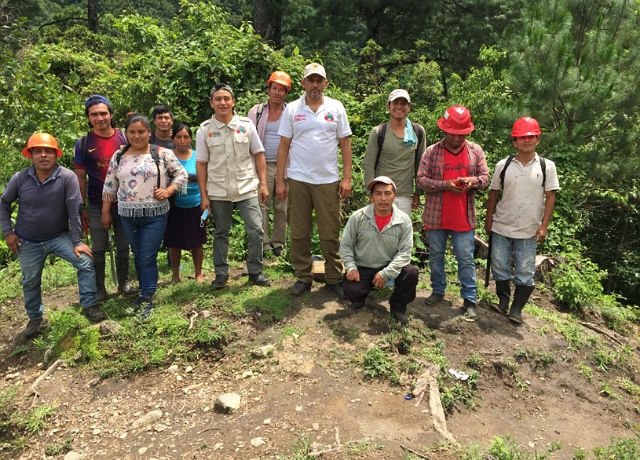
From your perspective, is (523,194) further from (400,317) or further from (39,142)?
(39,142)

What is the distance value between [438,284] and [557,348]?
121cm

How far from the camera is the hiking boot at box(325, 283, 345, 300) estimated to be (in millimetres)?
4750

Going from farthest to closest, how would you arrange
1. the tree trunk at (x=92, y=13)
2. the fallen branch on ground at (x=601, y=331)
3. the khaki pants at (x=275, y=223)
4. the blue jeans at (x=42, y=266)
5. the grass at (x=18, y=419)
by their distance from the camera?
the tree trunk at (x=92, y=13) < the khaki pants at (x=275, y=223) < the fallen branch on ground at (x=601, y=331) < the blue jeans at (x=42, y=266) < the grass at (x=18, y=419)

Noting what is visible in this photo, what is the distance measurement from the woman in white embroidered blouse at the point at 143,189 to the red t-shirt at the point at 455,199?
243 centimetres

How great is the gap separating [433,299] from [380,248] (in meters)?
0.97

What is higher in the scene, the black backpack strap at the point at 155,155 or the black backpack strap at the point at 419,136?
the black backpack strap at the point at 419,136

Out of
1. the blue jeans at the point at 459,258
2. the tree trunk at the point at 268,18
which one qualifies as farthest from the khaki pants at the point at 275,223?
the tree trunk at the point at 268,18

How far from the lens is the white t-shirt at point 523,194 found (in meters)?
4.47

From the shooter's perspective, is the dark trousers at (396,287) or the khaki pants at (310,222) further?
the khaki pants at (310,222)

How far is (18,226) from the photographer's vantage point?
4.24 m

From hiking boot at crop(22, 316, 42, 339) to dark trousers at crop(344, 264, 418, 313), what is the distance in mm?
2881

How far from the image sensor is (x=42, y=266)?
439 cm

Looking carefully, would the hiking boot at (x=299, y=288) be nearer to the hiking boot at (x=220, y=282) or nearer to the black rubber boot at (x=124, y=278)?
the hiking boot at (x=220, y=282)

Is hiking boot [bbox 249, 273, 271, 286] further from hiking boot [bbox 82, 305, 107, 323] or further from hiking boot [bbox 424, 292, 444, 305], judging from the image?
hiking boot [bbox 424, 292, 444, 305]
